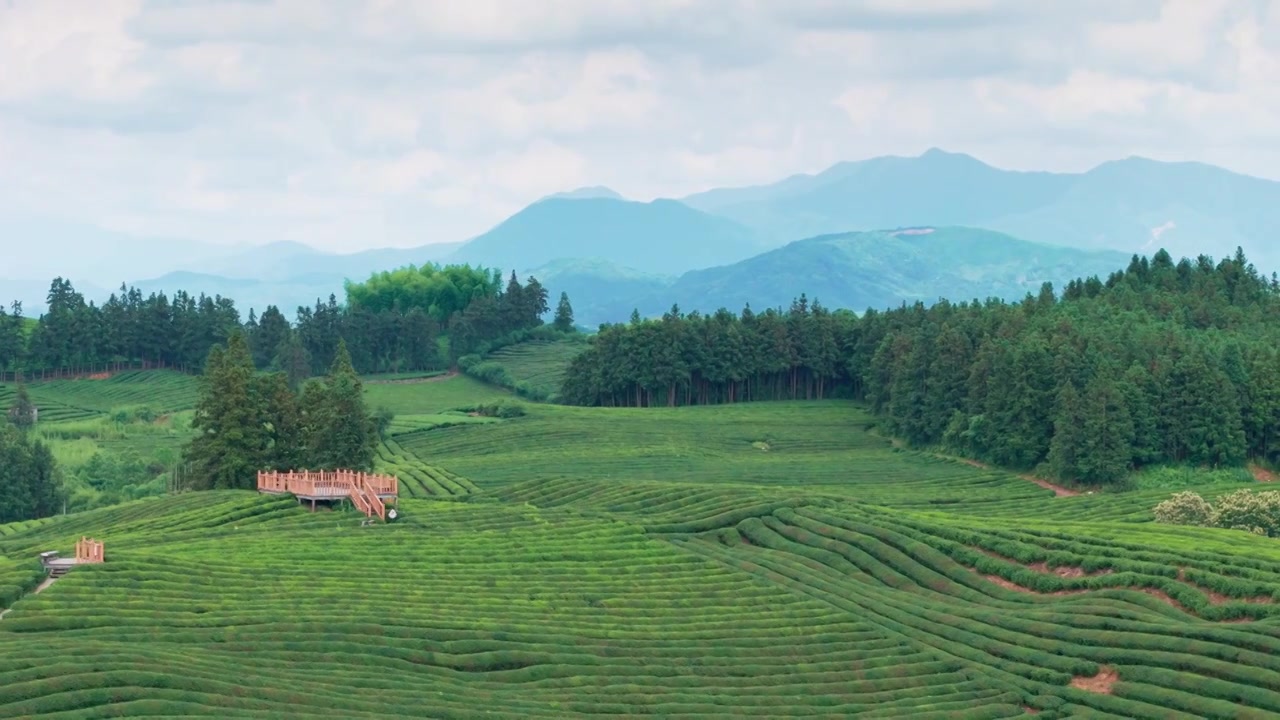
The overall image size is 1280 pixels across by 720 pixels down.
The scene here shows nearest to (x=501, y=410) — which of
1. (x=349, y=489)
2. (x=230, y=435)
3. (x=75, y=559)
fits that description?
(x=230, y=435)

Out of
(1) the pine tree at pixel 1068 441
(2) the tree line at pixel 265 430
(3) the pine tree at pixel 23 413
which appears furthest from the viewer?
(3) the pine tree at pixel 23 413

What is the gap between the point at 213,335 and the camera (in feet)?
573

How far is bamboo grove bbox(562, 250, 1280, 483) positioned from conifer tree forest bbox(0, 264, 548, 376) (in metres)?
31.0

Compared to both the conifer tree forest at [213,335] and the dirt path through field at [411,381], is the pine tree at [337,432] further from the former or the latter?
the dirt path through field at [411,381]

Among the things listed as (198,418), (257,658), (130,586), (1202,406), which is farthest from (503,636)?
(1202,406)

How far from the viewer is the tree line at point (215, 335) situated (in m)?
170

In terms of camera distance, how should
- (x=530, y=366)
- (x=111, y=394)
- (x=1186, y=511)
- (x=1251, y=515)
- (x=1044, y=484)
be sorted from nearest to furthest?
(x=1251, y=515), (x=1186, y=511), (x=1044, y=484), (x=111, y=394), (x=530, y=366)

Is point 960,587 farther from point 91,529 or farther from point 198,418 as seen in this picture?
point 198,418

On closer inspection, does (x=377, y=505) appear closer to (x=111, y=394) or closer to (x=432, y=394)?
(x=432, y=394)

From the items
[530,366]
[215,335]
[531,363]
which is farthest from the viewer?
[531,363]

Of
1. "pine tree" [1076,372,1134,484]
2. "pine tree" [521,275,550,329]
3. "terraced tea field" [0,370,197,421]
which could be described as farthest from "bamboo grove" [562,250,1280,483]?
"terraced tea field" [0,370,197,421]

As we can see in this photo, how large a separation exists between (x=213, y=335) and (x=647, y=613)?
120 m

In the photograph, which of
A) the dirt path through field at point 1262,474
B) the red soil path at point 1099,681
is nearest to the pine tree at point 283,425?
the red soil path at point 1099,681

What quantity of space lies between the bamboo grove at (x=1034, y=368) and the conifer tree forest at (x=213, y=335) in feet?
102
